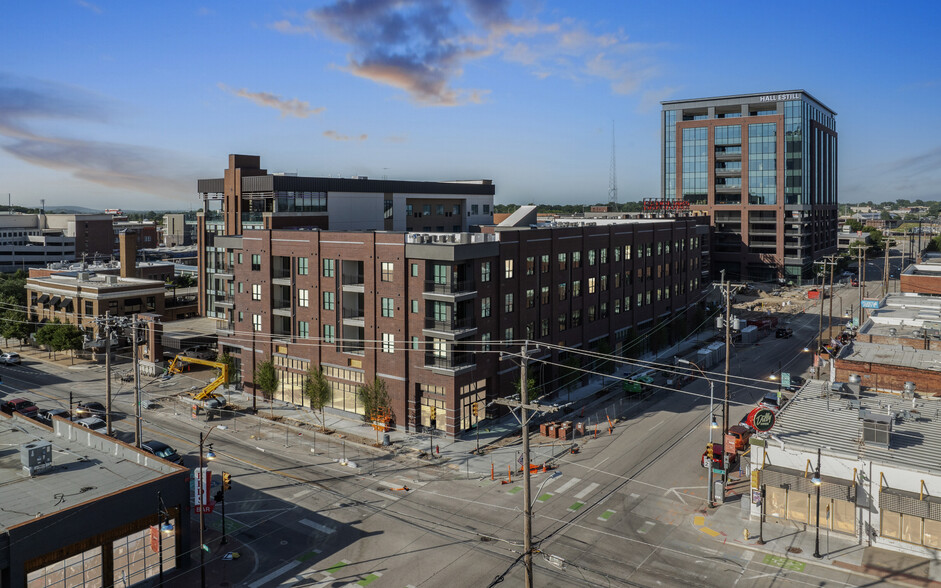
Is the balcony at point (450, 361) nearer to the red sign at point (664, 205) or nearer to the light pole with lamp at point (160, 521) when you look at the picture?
the light pole with lamp at point (160, 521)

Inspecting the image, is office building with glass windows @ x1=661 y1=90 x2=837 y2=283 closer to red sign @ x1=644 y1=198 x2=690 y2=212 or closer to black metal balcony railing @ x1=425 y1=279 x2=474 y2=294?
red sign @ x1=644 y1=198 x2=690 y2=212

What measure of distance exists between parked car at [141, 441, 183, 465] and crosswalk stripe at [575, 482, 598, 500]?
27121mm

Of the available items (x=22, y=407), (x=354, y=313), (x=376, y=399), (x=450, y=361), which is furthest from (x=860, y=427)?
(x=22, y=407)

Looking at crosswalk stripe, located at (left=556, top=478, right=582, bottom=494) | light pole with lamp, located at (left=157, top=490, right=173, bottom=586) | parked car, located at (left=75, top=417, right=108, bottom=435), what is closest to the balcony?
crosswalk stripe, located at (left=556, top=478, right=582, bottom=494)

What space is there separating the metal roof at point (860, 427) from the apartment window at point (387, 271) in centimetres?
3082

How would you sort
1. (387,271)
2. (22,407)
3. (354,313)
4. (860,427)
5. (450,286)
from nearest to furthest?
1. (860,427)
2. (450,286)
3. (387,271)
4. (354,313)
5. (22,407)

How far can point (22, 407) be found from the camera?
60.8 metres

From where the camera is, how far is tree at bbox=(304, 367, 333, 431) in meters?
59.9

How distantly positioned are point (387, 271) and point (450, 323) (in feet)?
24.4

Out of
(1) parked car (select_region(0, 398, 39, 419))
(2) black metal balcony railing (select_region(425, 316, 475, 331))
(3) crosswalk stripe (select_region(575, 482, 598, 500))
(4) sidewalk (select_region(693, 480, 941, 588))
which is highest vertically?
(2) black metal balcony railing (select_region(425, 316, 475, 331))

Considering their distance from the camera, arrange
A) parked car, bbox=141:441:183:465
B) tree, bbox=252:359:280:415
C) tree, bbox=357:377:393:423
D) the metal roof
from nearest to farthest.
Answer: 1. the metal roof
2. parked car, bbox=141:441:183:465
3. tree, bbox=357:377:393:423
4. tree, bbox=252:359:280:415


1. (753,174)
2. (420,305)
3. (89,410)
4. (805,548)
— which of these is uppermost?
(753,174)

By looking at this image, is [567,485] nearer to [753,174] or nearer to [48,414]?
[48,414]

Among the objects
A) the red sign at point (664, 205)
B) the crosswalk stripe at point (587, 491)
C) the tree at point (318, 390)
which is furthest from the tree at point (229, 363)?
the red sign at point (664, 205)
